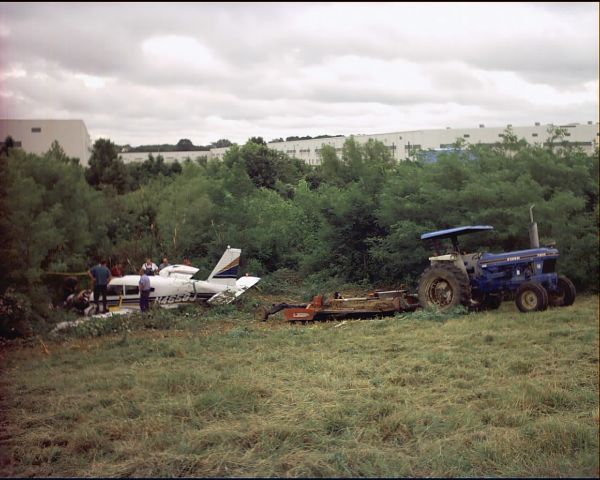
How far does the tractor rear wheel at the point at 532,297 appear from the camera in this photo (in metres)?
10.8

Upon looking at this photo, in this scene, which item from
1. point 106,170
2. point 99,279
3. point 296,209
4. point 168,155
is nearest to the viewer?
point 168,155

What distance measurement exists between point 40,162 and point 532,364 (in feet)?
29.0

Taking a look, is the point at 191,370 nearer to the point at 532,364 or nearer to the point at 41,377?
the point at 41,377

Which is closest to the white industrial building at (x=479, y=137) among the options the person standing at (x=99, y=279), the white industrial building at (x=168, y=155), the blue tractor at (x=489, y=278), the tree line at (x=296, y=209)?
the tree line at (x=296, y=209)

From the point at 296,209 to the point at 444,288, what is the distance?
30.2 ft

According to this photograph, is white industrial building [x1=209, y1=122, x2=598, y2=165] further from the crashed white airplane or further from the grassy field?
the grassy field

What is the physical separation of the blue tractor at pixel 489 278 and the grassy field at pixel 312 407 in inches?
94.0

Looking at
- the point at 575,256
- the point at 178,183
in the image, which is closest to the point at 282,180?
the point at 178,183

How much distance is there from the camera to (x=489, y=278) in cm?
1181

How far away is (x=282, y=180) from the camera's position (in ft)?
63.1

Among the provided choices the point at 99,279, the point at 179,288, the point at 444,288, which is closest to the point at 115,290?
the point at 99,279

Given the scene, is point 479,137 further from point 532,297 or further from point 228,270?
point 228,270

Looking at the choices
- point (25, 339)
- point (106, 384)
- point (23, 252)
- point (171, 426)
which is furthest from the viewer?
point (25, 339)

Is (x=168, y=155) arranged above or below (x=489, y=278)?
above
